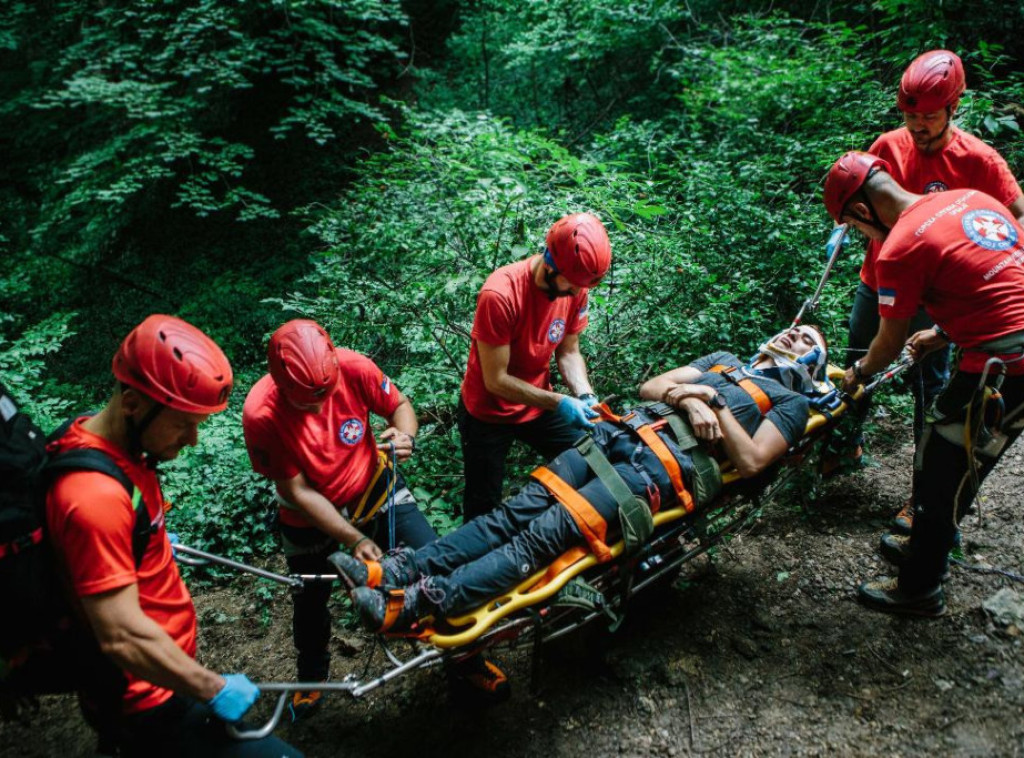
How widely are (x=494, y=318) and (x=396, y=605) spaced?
1457mm

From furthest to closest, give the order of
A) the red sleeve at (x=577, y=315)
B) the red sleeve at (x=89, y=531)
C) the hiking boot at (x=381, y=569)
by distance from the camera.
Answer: the red sleeve at (x=577, y=315) < the hiking boot at (x=381, y=569) < the red sleeve at (x=89, y=531)

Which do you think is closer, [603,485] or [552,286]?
[603,485]

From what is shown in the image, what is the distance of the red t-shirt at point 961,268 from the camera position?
2561 millimetres

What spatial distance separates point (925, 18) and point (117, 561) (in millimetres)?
8755

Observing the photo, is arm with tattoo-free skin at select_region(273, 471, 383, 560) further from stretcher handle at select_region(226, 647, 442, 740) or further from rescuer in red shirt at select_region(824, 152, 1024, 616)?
rescuer in red shirt at select_region(824, 152, 1024, 616)

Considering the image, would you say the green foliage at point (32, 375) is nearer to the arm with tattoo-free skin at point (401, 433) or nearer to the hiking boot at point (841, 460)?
the arm with tattoo-free skin at point (401, 433)

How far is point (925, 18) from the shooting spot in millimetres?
6480

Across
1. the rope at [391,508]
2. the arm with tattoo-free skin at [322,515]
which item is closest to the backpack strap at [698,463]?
the rope at [391,508]

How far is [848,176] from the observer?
301 cm

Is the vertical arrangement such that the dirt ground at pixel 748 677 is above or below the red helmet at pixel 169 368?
below

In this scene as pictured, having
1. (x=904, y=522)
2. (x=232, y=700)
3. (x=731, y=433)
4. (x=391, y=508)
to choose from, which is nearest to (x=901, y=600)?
(x=904, y=522)

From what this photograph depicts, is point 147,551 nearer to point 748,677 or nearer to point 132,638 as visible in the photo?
point 132,638

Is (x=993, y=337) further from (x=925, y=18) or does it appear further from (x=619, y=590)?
(x=925, y=18)

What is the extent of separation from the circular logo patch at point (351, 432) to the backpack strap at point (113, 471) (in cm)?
104
